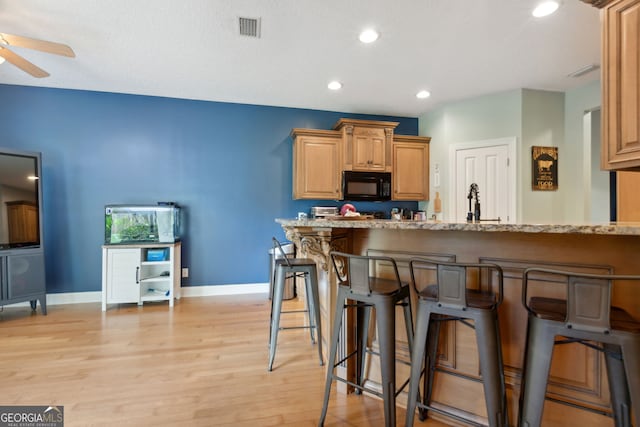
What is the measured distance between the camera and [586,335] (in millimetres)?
1077

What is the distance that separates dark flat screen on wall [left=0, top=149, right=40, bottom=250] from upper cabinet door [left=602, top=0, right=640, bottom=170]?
5.00 meters

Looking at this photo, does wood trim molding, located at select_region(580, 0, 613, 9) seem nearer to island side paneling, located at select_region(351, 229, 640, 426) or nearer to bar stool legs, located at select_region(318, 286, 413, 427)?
island side paneling, located at select_region(351, 229, 640, 426)

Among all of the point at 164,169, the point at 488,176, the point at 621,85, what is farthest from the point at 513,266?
the point at 164,169

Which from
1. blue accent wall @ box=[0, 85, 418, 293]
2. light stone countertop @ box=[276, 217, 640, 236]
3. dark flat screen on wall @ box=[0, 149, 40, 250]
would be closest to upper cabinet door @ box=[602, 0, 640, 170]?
light stone countertop @ box=[276, 217, 640, 236]

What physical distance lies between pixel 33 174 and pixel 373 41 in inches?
151

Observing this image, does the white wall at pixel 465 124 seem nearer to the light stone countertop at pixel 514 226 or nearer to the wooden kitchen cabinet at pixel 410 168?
the wooden kitchen cabinet at pixel 410 168

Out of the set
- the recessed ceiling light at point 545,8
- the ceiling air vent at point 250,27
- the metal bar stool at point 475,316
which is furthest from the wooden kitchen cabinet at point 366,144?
the metal bar stool at point 475,316

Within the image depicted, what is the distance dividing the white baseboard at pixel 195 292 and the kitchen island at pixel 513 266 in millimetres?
2643

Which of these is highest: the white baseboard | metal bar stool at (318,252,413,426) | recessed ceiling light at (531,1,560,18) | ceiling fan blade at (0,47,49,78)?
recessed ceiling light at (531,1,560,18)

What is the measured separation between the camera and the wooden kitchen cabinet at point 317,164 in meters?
4.22

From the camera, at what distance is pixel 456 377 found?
5.28 feet

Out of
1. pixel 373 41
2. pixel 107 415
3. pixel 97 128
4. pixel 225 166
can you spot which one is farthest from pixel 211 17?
pixel 107 415

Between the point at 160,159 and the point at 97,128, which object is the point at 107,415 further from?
the point at 97,128

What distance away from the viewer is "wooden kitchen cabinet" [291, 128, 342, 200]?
422 cm
